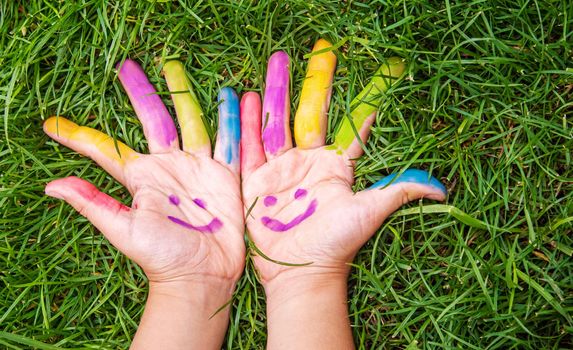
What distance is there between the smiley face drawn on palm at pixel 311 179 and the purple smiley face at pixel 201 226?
0.11m

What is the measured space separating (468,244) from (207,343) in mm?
918

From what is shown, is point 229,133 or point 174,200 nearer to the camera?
point 174,200

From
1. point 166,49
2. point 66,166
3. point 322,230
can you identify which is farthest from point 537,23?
point 66,166

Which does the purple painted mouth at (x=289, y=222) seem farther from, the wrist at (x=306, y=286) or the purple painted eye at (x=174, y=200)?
the purple painted eye at (x=174, y=200)

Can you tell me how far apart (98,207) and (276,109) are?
68 centimetres

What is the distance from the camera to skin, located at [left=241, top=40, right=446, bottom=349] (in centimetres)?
188

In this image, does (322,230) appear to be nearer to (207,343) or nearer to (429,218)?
(429,218)

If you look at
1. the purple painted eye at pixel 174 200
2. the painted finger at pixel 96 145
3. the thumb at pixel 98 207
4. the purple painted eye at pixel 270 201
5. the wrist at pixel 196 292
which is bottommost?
the wrist at pixel 196 292

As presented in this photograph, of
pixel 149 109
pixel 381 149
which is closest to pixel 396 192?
pixel 381 149

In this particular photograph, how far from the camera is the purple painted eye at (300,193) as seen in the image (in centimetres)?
200

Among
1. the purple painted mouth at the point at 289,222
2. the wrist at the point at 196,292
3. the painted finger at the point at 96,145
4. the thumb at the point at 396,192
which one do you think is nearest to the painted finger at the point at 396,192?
the thumb at the point at 396,192

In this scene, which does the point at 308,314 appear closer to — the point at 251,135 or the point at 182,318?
the point at 182,318

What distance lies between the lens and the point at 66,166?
2.17 metres

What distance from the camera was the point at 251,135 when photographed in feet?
6.90
